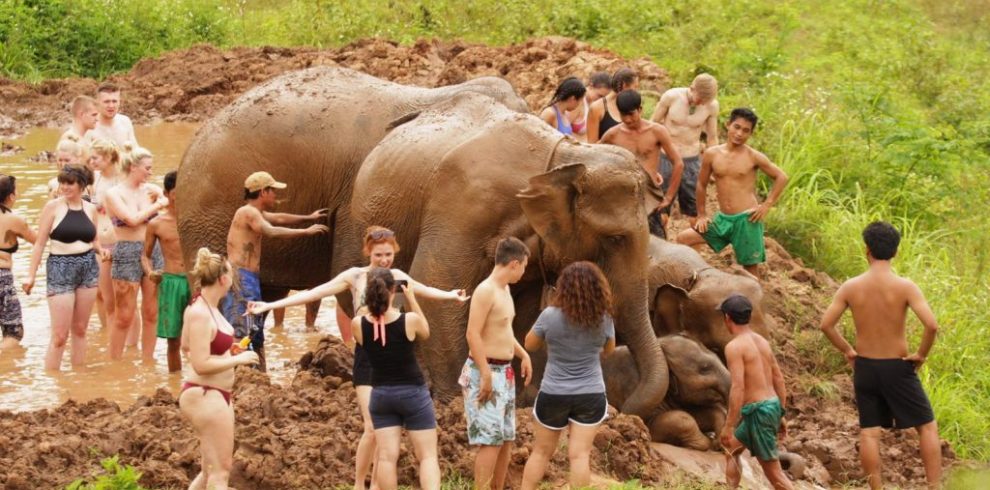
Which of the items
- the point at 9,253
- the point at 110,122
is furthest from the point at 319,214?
the point at 110,122

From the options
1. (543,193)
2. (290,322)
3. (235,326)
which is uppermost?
(543,193)

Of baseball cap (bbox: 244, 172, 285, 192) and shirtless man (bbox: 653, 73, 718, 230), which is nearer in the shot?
baseball cap (bbox: 244, 172, 285, 192)

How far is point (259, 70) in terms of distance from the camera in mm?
25125

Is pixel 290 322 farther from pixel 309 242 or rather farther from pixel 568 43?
pixel 568 43

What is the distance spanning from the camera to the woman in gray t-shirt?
7.80 metres

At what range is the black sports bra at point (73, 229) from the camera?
36.2 feet

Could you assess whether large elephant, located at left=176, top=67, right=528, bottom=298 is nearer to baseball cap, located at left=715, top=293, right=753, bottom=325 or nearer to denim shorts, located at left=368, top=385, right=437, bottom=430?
baseball cap, located at left=715, top=293, right=753, bottom=325

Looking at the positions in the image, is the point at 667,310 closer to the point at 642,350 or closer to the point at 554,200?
the point at 642,350

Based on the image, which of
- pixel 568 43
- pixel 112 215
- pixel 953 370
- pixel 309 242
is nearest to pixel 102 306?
pixel 112 215

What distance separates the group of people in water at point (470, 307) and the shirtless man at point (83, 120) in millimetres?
23

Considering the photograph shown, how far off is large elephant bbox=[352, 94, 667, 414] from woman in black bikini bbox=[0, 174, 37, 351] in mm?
3278

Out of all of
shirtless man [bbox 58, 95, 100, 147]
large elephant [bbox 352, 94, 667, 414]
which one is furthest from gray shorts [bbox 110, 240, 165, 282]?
large elephant [bbox 352, 94, 667, 414]

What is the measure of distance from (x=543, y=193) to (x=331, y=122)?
2224mm

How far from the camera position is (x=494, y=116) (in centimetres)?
964
